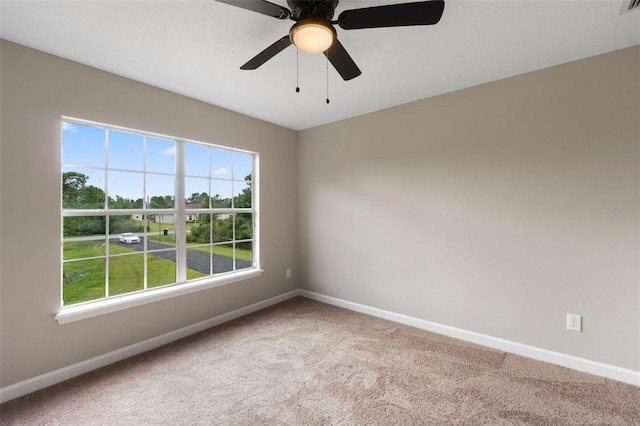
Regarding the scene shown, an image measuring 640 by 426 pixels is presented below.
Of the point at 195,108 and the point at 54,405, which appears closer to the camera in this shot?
the point at 54,405

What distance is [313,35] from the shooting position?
142cm

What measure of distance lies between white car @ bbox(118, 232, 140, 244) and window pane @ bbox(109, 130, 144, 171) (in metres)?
0.62

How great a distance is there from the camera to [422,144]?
2.96 m

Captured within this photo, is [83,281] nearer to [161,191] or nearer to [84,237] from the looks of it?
[84,237]

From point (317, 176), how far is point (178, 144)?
1.79 metres

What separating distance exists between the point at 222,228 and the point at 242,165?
86cm

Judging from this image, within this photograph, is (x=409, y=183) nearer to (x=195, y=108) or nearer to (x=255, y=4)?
A: (x=255, y=4)

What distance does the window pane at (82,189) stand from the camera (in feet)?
7.31

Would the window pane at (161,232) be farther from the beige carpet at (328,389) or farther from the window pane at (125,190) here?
the beige carpet at (328,389)

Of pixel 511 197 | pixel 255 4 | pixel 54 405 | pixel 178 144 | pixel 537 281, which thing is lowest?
pixel 54 405

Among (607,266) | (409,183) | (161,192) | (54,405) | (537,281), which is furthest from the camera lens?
(409,183)

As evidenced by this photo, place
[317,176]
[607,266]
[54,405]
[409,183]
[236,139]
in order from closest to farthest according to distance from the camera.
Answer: [54,405] → [607,266] → [409,183] → [236,139] → [317,176]

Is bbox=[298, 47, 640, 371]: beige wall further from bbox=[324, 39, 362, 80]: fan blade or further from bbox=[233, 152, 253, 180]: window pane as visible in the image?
bbox=[324, 39, 362, 80]: fan blade

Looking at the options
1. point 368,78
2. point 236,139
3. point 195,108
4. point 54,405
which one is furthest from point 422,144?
point 54,405
